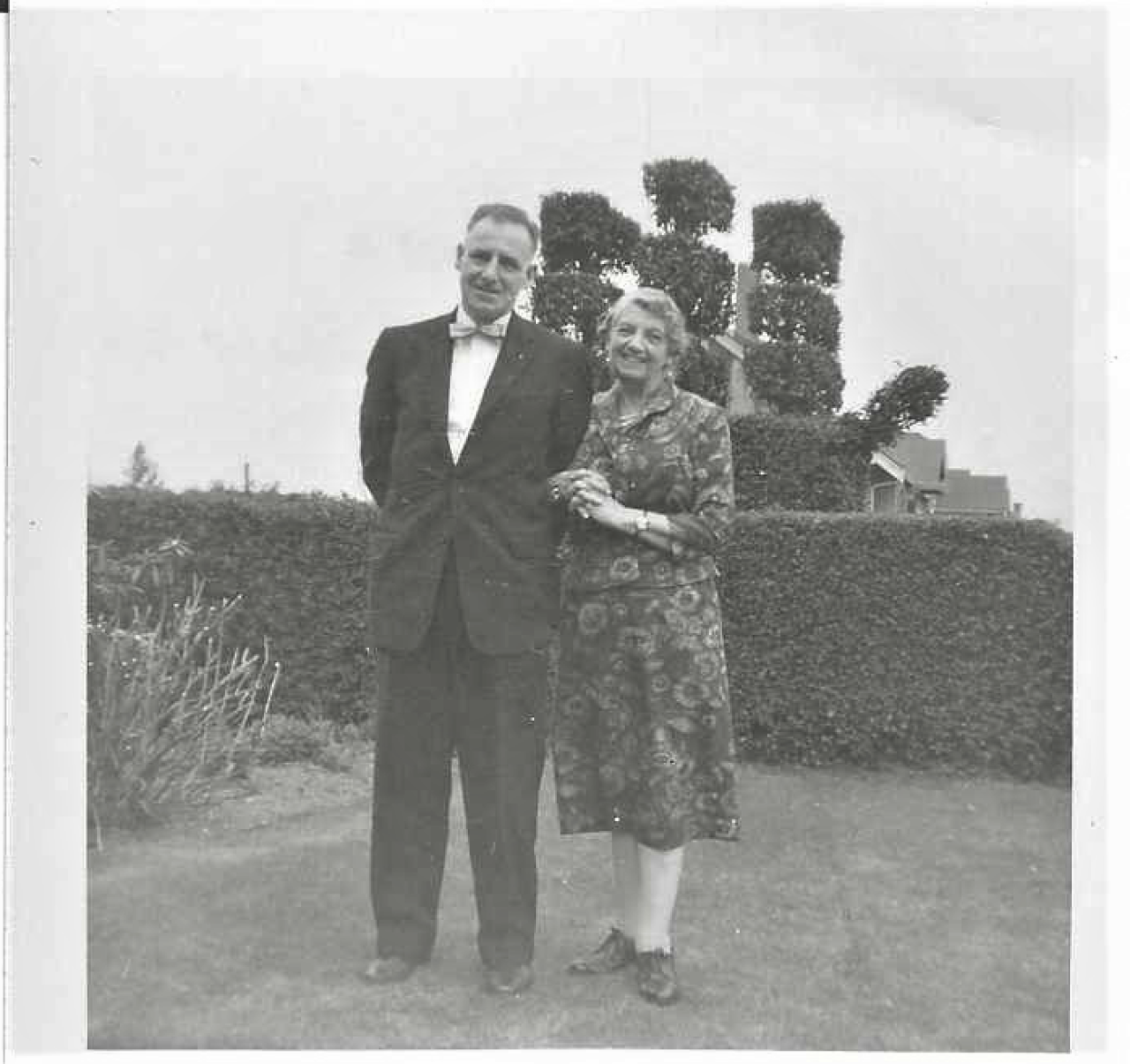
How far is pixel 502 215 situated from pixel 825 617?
353 centimetres

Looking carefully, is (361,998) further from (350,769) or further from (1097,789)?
(350,769)

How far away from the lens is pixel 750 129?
3359 mm

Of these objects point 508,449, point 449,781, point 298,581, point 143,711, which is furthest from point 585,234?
point 143,711

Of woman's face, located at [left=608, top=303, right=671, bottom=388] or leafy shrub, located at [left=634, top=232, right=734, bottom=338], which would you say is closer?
woman's face, located at [left=608, top=303, right=671, bottom=388]

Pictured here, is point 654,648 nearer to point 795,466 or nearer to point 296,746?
point 296,746

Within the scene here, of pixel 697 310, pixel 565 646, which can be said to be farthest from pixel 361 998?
pixel 697 310

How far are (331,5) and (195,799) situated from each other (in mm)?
3065

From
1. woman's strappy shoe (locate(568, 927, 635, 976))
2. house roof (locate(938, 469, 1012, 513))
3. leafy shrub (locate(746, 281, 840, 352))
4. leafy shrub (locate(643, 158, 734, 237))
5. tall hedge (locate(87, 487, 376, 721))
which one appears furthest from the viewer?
leafy shrub (locate(746, 281, 840, 352))

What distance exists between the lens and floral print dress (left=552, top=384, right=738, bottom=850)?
9.50ft

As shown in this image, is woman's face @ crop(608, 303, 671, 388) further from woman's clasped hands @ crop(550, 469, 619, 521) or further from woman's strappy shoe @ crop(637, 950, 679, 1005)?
woman's strappy shoe @ crop(637, 950, 679, 1005)

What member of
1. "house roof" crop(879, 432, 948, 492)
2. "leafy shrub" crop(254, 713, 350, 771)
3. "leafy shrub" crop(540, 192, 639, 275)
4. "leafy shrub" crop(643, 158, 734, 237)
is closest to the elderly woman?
"leafy shrub" crop(643, 158, 734, 237)

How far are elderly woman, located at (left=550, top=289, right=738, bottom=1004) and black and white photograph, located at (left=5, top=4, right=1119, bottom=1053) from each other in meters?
0.01

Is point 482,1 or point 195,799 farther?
point 195,799

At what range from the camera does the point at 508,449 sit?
9.53 ft
